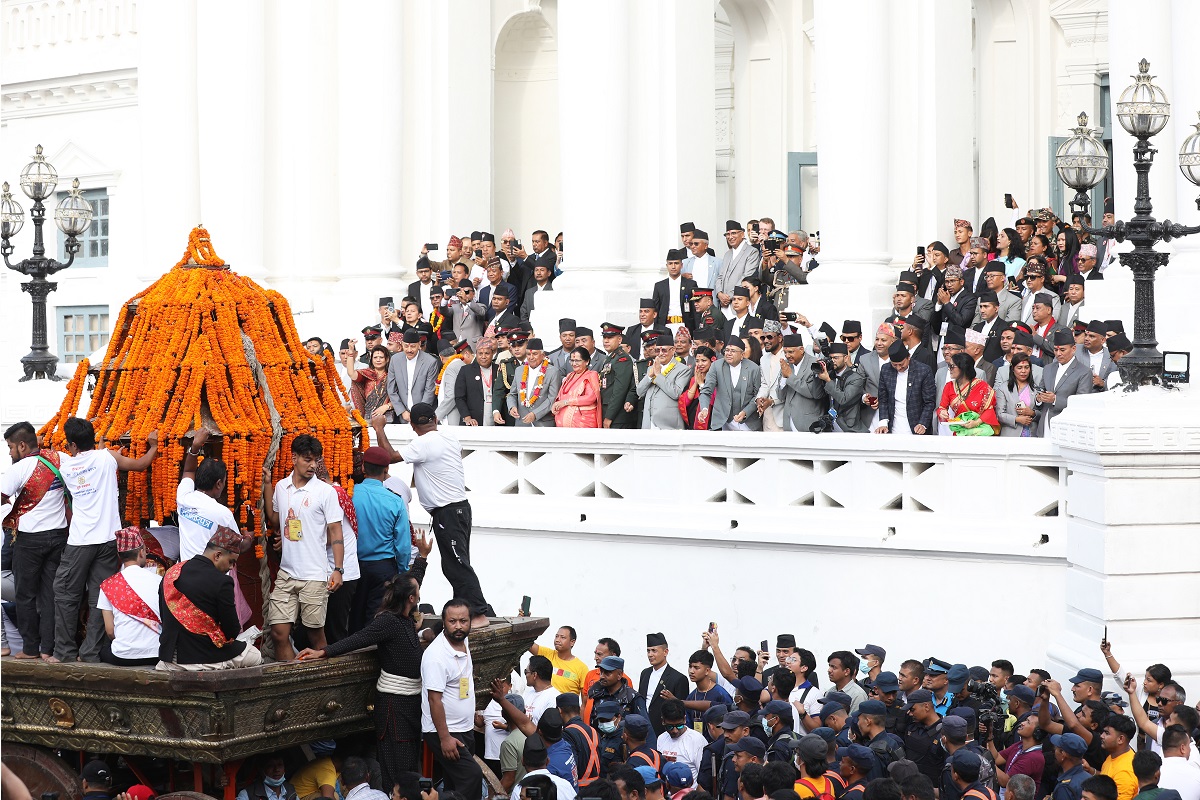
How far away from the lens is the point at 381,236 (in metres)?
27.3

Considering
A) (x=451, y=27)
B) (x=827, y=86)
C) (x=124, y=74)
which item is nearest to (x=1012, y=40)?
(x=827, y=86)

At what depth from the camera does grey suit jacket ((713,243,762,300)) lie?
22000 mm

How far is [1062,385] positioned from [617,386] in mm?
4468

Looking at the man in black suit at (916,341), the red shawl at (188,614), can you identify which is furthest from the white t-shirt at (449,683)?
the man in black suit at (916,341)

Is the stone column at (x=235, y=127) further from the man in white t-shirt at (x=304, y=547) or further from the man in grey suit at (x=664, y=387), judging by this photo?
the man in white t-shirt at (x=304, y=547)

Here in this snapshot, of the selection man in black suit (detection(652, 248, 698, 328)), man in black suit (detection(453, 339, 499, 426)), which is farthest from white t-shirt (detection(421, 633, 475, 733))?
man in black suit (detection(652, 248, 698, 328))

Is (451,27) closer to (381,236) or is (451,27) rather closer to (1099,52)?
(381,236)

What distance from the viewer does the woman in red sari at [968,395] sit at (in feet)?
56.6

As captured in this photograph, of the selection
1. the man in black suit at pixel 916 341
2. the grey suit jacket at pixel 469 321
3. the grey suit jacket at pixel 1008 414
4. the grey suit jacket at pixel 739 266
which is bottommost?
the grey suit jacket at pixel 1008 414

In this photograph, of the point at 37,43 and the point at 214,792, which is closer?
the point at 214,792

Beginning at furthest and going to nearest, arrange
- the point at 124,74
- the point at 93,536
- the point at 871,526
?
the point at 124,74 → the point at 871,526 → the point at 93,536

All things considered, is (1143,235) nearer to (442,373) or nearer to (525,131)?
(442,373)

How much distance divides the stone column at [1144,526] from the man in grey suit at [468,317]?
8900 millimetres

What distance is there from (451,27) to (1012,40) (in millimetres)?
7910
